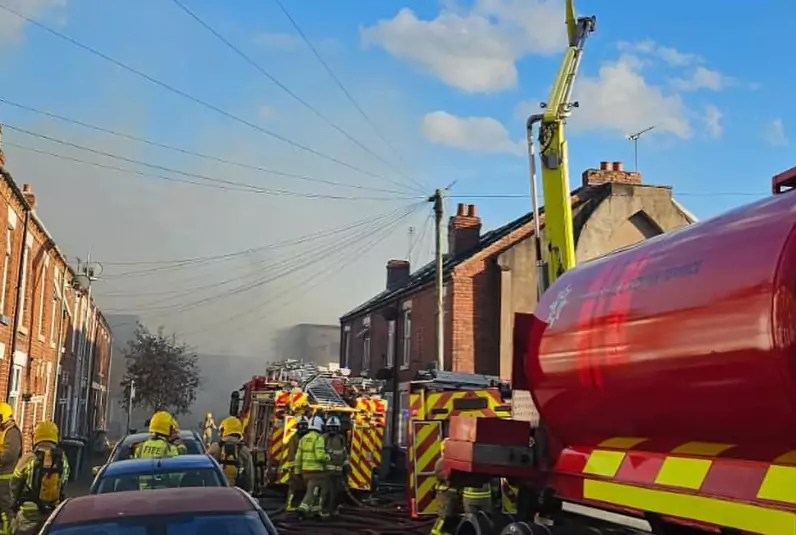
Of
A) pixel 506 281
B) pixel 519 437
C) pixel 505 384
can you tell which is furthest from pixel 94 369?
pixel 519 437

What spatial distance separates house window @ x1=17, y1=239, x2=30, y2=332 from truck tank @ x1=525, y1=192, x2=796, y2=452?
15.5 meters

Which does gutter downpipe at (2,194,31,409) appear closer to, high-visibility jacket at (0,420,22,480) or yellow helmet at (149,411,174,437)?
high-visibility jacket at (0,420,22,480)

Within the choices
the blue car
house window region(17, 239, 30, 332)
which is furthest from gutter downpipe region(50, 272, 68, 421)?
the blue car

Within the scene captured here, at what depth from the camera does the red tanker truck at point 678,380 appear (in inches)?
162

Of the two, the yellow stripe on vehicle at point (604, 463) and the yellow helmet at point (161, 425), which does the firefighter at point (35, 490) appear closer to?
the yellow helmet at point (161, 425)

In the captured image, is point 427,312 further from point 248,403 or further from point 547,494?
point 547,494

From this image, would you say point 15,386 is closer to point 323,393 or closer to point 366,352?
point 323,393

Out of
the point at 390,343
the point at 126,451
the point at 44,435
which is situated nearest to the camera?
the point at 44,435

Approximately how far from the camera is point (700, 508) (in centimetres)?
457

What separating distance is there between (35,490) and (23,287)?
11.5 m

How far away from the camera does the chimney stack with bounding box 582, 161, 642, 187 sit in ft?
72.8

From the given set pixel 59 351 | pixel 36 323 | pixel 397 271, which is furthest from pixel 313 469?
pixel 397 271

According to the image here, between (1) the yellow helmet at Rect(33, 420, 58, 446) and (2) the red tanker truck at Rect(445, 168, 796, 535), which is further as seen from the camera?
(1) the yellow helmet at Rect(33, 420, 58, 446)

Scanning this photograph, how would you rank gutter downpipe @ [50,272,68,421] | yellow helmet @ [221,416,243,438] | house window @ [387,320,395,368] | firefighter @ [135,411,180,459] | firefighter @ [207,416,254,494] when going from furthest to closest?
house window @ [387,320,395,368] < gutter downpipe @ [50,272,68,421] < yellow helmet @ [221,416,243,438] < firefighter @ [207,416,254,494] < firefighter @ [135,411,180,459]
